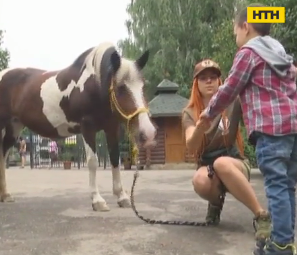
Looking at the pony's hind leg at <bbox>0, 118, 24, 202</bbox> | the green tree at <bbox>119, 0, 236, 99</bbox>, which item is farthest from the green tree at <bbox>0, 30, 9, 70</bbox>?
the pony's hind leg at <bbox>0, 118, 24, 202</bbox>

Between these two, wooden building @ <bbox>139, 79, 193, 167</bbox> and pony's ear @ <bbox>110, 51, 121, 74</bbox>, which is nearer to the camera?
pony's ear @ <bbox>110, 51, 121, 74</bbox>

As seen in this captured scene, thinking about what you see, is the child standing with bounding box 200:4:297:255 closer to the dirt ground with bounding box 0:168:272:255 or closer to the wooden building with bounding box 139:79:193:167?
the dirt ground with bounding box 0:168:272:255

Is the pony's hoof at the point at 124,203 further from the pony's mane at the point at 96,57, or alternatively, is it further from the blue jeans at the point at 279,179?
the blue jeans at the point at 279,179

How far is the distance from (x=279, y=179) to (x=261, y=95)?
0.45 meters

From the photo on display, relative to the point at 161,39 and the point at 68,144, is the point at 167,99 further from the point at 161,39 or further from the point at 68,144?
the point at 161,39

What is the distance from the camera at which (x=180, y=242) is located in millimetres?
3344

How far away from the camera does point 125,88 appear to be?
15.9 feet

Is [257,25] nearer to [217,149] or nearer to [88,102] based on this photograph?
[217,149]

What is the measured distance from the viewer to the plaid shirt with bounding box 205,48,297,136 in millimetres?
2492

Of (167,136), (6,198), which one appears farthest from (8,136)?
(167,136)

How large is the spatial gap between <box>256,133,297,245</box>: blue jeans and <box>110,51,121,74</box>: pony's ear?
100 inches

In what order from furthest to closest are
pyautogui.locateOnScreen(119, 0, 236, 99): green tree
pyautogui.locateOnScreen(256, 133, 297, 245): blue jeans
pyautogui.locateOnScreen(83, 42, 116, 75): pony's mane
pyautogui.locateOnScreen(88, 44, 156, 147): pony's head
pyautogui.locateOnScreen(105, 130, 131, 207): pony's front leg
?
1. pyautogui.locateOnScreen(119, 0, 236, 99): green tree
2. pyautogui.locateOnScreen(105, 130, 131, 207): pony's front leg
3. pyautogui.locateOnScreen(83, 42, 116, 75): pony's mane
4. pyautogui.locateOnScreen(88, 44, 156, 147): pony's head
5. pyautogui.locateOnScreen(256, 133, 297, 245): blue jeans

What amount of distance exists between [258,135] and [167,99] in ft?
60.9

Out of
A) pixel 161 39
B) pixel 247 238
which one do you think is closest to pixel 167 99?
pixel 161 39
